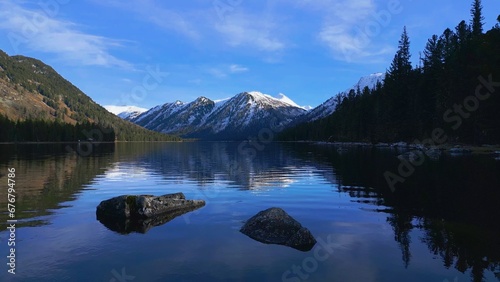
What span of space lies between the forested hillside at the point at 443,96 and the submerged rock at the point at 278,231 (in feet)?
248

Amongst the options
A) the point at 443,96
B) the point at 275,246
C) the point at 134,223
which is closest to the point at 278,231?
the point at 275,246

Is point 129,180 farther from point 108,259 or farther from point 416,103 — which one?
point 416,103

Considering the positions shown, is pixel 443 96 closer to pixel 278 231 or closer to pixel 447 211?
pixel 447 211

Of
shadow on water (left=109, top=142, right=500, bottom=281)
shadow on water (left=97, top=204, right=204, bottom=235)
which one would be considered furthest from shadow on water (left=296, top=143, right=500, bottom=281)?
shadow on water (left=97, top=204, right=204, bottom=235)

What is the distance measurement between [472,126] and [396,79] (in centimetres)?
5576

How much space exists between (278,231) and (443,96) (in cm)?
10385

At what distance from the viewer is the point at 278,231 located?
16.5 meters

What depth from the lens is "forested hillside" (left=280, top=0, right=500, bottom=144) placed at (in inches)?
3017

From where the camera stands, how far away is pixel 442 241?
15516 mm

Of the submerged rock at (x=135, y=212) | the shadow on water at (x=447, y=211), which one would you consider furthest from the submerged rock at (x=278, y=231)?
the submerged rock at (x=135, y=212)

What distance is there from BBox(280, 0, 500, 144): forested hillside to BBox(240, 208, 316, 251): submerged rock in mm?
75693

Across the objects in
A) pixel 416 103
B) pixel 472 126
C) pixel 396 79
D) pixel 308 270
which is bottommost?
pixel 308 270

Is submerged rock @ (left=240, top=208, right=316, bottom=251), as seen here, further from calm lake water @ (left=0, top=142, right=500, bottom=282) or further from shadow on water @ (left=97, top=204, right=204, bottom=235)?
shadow on water @ (left=97, top=204, right=204, bottom=235)

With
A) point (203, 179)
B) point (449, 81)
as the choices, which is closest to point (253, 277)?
point (203, 179)
